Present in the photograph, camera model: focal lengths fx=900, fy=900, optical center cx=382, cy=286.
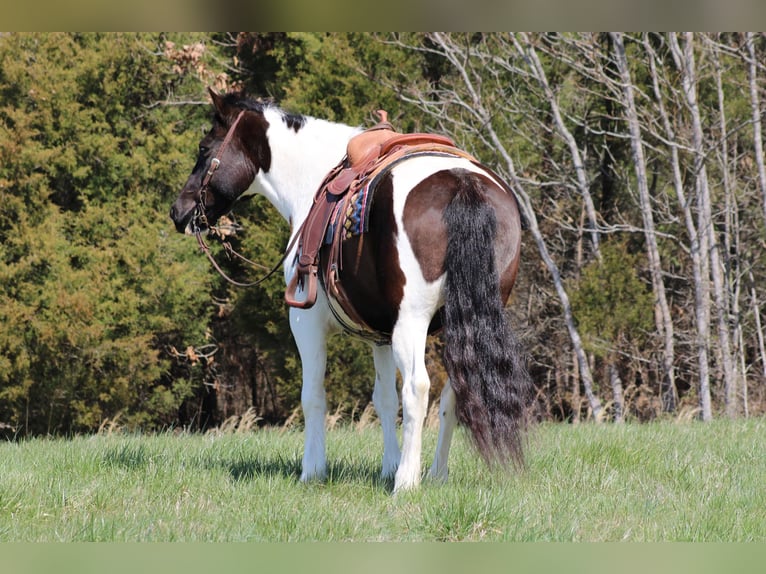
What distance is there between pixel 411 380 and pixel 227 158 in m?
2.12

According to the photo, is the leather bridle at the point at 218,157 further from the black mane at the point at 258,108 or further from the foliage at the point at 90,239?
the foliage at the point at 90,239

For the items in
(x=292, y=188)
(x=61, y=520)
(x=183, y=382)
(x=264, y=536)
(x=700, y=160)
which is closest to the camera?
(x=264, y=536)

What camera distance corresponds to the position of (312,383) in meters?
5.29

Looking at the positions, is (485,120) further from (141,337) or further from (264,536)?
(264,536)

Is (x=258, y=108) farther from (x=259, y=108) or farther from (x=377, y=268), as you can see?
(x=377, y=268)

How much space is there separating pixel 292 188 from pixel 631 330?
11628 millimetres

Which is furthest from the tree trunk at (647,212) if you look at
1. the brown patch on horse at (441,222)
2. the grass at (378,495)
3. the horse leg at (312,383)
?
the brown patch on horse at (441,222)

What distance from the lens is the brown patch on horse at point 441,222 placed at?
434 centimetres

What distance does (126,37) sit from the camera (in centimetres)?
1862

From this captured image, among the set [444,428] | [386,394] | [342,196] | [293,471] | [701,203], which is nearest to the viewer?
[444,428]

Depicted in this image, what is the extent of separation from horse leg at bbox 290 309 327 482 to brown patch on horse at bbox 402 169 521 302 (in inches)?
43.1

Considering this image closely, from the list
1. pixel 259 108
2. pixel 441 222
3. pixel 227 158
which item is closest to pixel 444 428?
pixel 441 222

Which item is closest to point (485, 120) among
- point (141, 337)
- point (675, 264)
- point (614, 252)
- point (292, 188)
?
point (614, 252)

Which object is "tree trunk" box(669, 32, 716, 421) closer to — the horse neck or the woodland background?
the woodland background
